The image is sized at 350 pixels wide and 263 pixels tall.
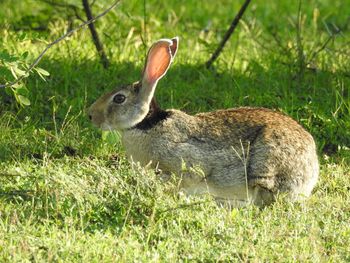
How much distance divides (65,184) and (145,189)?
46cm

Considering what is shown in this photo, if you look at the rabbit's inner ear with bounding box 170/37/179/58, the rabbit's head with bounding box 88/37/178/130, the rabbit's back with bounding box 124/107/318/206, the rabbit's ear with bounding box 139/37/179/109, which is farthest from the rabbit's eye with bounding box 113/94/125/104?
the rabbit's inner ear with bounding box 170/37/179/58

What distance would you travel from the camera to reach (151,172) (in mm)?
5801

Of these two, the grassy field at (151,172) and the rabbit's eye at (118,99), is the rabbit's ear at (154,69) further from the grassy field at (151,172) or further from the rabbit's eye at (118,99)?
the grassy field at (151,172)

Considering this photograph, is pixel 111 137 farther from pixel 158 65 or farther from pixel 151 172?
pixel 151 172

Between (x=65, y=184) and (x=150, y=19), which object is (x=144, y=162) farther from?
(x=150, y=19)

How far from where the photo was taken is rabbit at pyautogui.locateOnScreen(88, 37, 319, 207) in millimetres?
6207

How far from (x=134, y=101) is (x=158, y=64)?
0.29 m

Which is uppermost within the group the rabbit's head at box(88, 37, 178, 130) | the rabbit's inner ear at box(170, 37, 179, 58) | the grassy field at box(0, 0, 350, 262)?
the rabbit's inner ear at box(170, 37, 179, 58)

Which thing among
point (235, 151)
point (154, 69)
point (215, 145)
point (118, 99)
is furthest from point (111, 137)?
point (235, 151)

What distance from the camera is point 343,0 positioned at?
11.6m

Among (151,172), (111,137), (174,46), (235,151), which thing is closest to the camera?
(151,172)

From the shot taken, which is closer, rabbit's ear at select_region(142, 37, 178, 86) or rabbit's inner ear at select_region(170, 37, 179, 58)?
rabbit's ear at select_region(142, 37, 178, 86)

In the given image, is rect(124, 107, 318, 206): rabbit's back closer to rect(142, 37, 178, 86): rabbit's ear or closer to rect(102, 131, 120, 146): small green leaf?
rect(102, 131, 120, 146): small green leaf

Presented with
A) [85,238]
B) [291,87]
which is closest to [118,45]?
[291,87]
